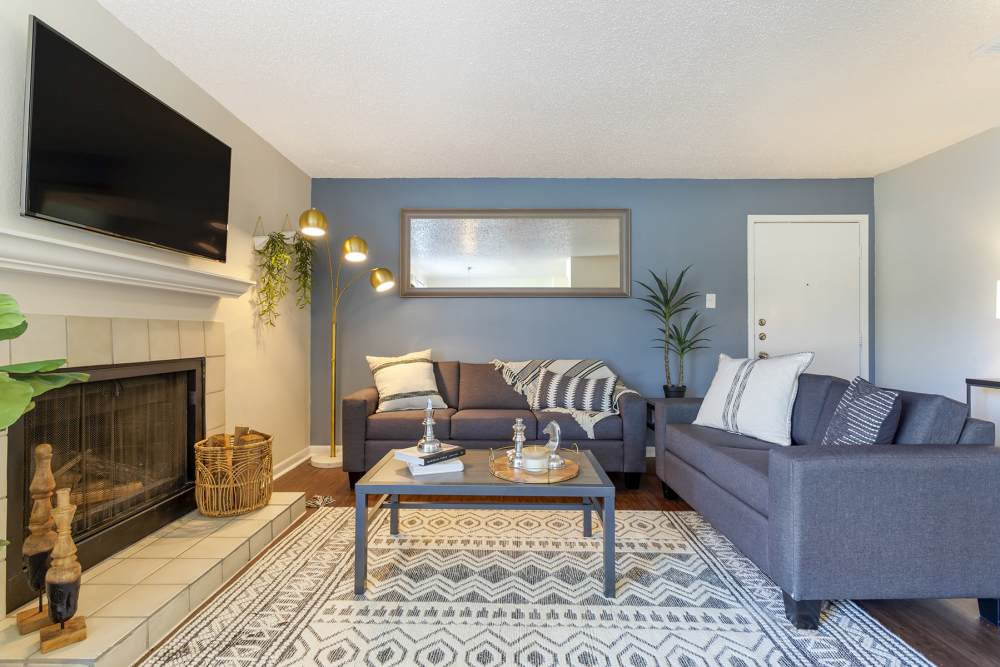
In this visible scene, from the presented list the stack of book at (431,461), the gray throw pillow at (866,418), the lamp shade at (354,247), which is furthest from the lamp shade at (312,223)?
Result: the gray throw pillow at (866,418)

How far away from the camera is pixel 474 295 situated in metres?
4.05

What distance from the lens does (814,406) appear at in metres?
2.50

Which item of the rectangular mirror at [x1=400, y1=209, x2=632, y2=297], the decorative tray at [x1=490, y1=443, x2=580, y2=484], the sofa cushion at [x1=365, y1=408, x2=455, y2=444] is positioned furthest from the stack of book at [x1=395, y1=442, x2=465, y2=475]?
the rectangular mirror at [x1=400, y1=209, x2=632, y2=297]

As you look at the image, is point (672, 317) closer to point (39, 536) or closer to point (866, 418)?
point (866, 418)

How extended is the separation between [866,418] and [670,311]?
209 cm

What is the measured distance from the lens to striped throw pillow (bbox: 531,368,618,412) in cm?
340

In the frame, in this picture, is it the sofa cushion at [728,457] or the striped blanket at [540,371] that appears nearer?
the sofa cushion at [728,457]

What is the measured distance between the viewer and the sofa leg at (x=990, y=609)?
1.65 metres

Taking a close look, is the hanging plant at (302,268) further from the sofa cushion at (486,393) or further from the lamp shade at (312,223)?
the sofa cushion at (486,393)

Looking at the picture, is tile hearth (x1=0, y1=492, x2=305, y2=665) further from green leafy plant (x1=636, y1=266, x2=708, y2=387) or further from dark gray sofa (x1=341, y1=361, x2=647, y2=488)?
green leafy plant (x1=636, y1=266, x2=708, y2=387)

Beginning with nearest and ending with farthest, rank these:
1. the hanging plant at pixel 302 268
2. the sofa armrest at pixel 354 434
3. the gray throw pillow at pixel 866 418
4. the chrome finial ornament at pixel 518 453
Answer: the gray throw pillow at pixel 866 418 → the chrome finial ornament at pixel 518 453 → the sofa armrest at pixel 354 434 → the hanging plant at pixel 302 268

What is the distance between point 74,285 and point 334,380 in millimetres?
2124

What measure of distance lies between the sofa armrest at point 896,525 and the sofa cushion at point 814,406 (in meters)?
0.77

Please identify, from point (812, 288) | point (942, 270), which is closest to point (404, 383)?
point (812, 288)
